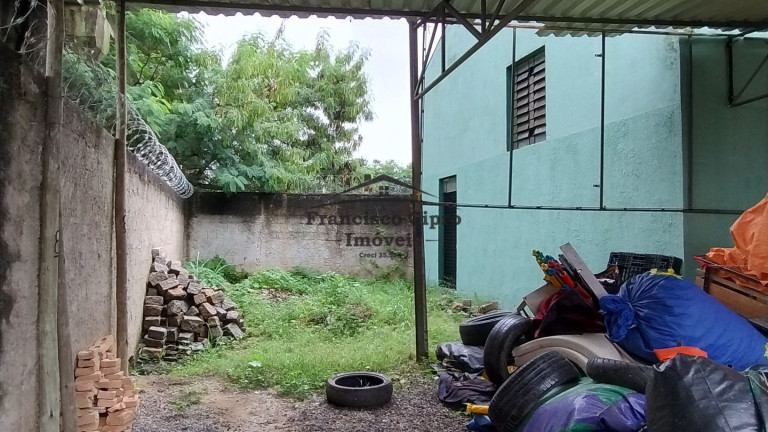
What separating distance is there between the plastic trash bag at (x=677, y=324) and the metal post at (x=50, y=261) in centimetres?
319

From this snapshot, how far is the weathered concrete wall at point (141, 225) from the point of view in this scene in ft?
15.9

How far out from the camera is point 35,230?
7.63 ft

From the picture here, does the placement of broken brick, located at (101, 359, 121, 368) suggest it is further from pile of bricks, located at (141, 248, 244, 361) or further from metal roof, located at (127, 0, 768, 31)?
metal roof, located at (127, 0, 768, 31)

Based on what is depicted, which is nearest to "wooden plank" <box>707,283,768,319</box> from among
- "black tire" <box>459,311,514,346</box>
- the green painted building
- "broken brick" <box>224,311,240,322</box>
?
the green painted building

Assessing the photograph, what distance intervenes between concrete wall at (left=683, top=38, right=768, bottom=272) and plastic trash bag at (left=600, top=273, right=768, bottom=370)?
1.62 meters

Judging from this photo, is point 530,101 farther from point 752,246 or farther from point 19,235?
point 19,235

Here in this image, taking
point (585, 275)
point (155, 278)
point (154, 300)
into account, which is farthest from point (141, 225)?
point (585, 275)

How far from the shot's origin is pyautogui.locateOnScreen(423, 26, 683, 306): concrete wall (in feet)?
16.1

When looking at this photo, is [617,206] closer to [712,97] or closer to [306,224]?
[712,97]

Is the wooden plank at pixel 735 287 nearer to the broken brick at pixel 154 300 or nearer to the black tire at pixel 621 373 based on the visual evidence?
the black tire at pixel 621 373

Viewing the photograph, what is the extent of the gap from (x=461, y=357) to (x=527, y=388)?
1598mm

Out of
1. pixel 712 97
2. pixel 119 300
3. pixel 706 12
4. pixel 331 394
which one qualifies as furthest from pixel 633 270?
pixel 119 300

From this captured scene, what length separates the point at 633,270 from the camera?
4652mm

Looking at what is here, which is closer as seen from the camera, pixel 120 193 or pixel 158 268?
pixel 120 193
